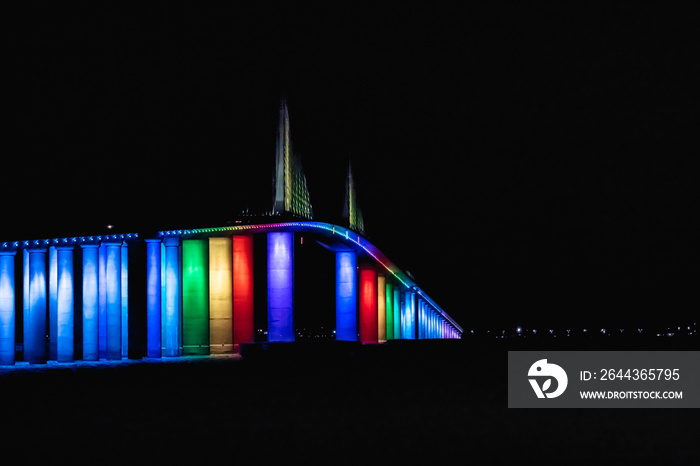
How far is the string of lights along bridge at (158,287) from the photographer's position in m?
40.2

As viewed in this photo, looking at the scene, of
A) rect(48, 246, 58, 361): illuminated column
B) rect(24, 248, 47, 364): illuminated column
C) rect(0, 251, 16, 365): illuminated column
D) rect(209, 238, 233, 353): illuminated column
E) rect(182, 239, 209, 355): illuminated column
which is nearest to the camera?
rect(0, 251, 16, 365): illuminated column

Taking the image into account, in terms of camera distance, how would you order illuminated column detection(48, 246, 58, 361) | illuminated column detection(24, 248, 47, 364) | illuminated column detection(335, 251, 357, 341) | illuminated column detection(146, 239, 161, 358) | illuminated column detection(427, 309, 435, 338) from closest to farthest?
illuminated column detection(24, 248, 47, 364)
illuminated column detection(48, 246, 58, 361)
illuminated column detection(146, 239, 161, 358)
illuminated column detection(335, 251, 357, 341)
illuminated column detection(427, 309, 435, 338)

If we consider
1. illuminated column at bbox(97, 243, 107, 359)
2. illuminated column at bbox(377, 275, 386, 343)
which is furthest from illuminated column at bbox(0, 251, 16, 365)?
illuminated column at bbox(377, 275, 386, 343)

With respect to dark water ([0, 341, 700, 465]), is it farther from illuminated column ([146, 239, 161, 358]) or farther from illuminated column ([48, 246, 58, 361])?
illuminated column ([146, 239, 161, 358])

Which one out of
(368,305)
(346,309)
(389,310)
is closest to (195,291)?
(346,309)

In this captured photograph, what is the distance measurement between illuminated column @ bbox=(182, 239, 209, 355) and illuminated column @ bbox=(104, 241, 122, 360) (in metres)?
4.79

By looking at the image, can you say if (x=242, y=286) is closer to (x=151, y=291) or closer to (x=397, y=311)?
(x=151, y=291)

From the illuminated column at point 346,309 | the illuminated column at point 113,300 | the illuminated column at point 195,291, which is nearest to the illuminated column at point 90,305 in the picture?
the illuminated column at point 113,300

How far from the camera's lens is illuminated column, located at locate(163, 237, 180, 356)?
4394 centimetres

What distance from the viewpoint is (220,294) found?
1816 inches

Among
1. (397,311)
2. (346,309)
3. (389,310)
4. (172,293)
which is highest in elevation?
(172,293)

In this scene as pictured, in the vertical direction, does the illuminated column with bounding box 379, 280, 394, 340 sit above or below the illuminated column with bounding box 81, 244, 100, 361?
below

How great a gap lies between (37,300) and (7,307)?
47.0 inches

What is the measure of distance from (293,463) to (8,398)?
1030 cm
